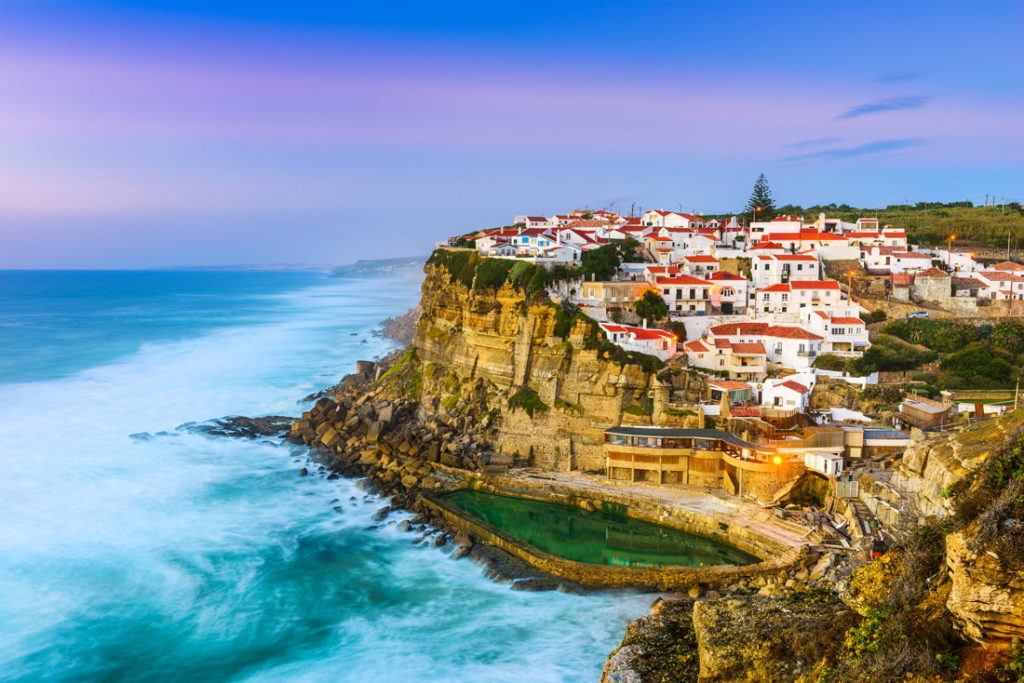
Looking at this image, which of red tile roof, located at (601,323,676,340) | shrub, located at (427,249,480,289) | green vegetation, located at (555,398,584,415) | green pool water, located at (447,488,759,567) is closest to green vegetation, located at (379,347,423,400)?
shrub, located at (427,249,480,289)

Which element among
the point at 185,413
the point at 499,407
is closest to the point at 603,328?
the point at 499,407

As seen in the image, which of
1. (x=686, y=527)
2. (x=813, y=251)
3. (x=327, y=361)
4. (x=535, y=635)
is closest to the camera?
(x=535, y=635)

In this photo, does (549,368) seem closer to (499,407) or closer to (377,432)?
(499,407)

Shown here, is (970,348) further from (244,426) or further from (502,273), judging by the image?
(244,426)

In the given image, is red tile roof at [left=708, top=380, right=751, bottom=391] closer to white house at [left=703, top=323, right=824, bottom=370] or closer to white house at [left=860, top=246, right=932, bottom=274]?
white house at [left=703, top=323, right=824, bottom=370]

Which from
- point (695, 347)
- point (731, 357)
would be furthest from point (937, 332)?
point (695, 347)

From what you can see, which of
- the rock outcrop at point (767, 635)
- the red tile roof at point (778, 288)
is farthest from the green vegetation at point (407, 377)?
the rock outcrop at point (767, 635)

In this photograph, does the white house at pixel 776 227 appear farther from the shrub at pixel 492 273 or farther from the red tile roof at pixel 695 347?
the shrub at pixel 492 273
